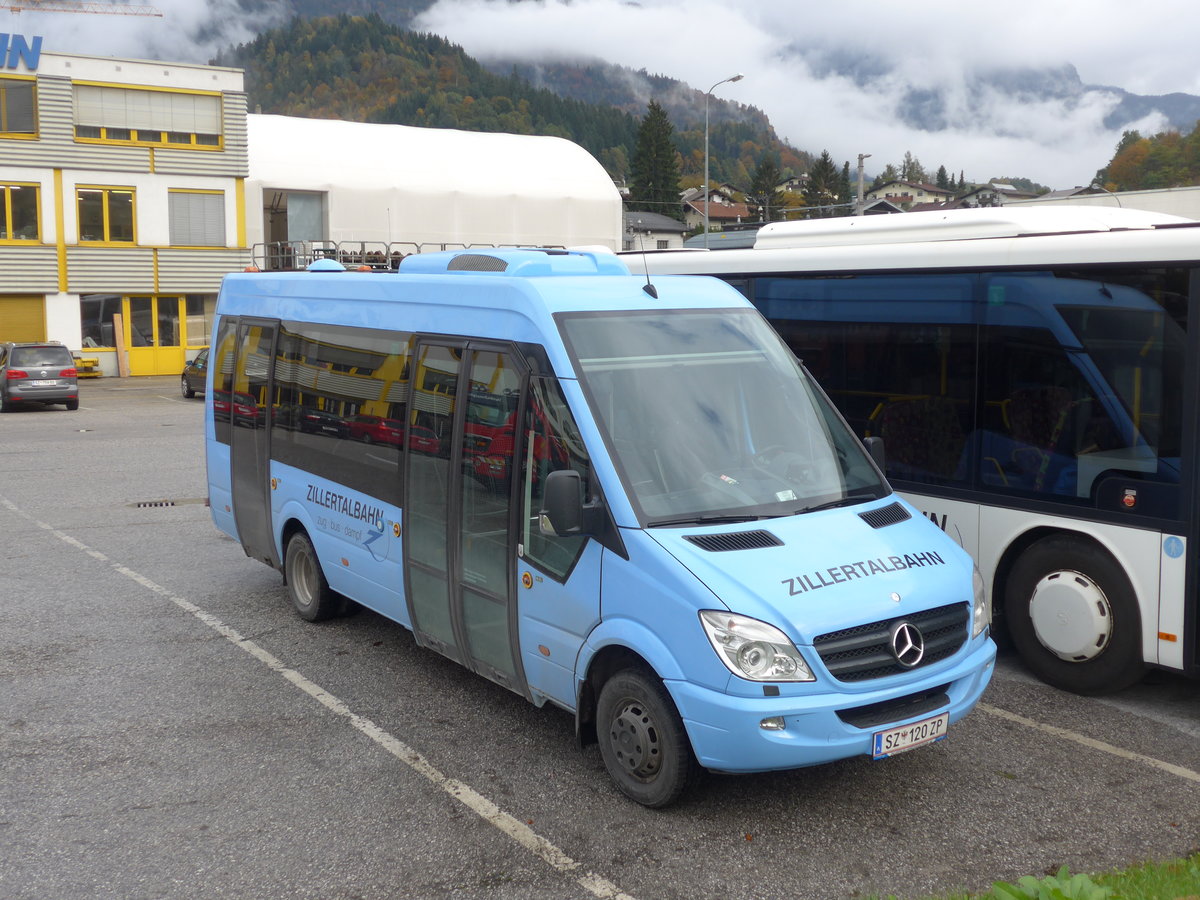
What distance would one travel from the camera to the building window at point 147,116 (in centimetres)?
4003

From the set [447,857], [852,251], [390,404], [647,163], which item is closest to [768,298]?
[852,251]

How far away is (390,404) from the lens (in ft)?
23.9

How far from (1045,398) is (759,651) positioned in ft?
10.3

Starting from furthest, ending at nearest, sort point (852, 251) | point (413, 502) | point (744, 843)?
point (852, 251)
point (413, 502)
point (744, 843)

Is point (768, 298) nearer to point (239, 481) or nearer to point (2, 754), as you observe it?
point (239, 481)

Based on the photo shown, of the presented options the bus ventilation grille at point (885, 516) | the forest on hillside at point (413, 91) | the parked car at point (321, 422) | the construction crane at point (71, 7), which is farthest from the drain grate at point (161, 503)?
the forest on hillside at point (413, 91)

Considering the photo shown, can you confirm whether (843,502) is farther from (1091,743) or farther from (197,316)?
(197,316)

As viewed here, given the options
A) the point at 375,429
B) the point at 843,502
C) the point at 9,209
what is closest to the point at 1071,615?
the point at 843,502

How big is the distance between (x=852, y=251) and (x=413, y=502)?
360cm

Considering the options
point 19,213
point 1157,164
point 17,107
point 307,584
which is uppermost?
point 1157,164

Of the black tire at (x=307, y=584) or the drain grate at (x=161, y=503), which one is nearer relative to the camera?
the black tire at (x=307, y=584)

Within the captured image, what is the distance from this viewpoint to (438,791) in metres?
5.79

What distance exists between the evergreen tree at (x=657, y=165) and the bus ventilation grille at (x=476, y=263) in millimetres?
119334

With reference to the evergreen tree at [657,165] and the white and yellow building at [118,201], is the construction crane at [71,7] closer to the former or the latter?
the white and yellow building at [118,201]
